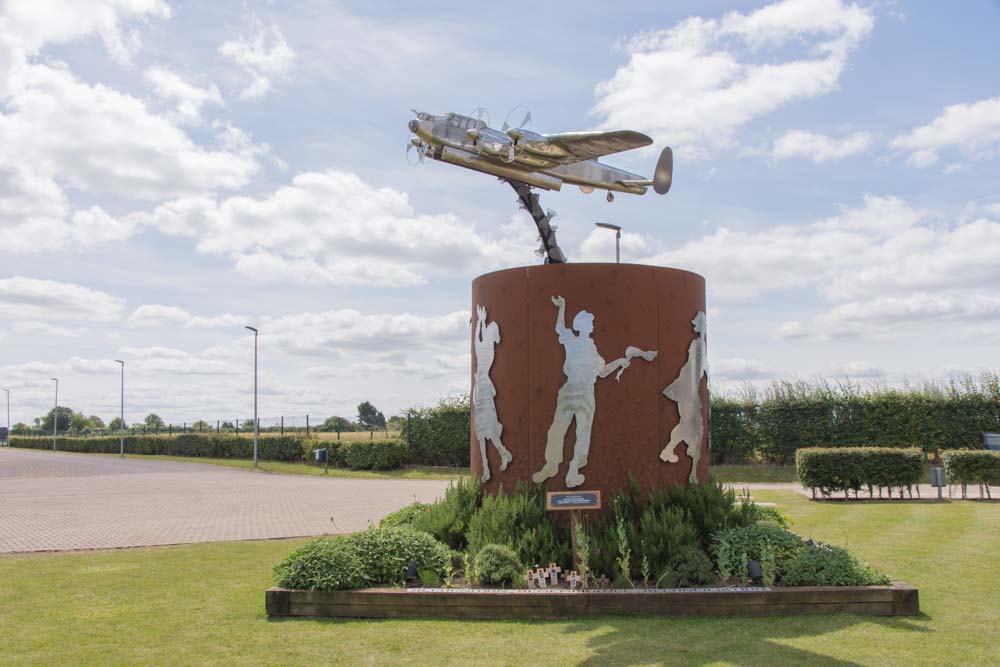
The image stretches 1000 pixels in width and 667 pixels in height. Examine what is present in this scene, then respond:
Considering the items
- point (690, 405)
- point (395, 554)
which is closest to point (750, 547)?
point (690, 405)

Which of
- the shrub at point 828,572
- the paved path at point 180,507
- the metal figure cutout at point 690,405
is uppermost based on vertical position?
the metal figure cutout at point 690,405

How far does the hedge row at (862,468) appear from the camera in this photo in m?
19.4

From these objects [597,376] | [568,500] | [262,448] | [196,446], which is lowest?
[196,446]

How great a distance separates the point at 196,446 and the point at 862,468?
134ft

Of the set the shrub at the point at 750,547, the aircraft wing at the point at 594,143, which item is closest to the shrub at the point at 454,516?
the shrub at the point at 750,547

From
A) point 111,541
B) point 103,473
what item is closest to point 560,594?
point 111,541

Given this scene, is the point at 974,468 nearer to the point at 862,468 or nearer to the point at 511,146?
the point at 862,468

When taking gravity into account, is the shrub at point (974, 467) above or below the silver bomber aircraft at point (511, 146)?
below

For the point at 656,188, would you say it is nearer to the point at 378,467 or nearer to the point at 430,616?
the point at 430,616

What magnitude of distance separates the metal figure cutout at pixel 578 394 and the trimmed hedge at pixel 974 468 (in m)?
14.8

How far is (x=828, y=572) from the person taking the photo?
7.62 meters

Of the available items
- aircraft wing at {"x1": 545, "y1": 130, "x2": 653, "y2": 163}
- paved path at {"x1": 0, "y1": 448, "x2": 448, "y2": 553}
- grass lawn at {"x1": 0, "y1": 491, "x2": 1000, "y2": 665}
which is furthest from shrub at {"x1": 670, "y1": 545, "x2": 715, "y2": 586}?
paved path at {"x1": 0, "y1": 448, "x2": 448, "y2": 553}

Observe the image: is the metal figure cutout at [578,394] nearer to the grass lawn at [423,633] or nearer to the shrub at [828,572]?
the grass lawn at [423,633]

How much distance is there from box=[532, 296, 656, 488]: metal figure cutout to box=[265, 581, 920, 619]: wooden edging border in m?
1.80
